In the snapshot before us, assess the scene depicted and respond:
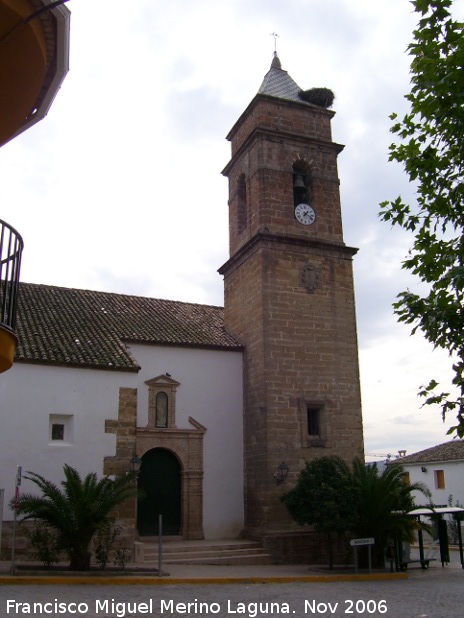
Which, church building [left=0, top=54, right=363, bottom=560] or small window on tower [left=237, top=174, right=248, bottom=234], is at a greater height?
small window on tower [left=237, top=174, right=248, bottom=234]

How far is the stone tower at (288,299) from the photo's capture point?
17.3 m

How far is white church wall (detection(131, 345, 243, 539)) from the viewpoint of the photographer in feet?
58.1

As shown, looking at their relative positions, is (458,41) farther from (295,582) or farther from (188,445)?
(188,445)

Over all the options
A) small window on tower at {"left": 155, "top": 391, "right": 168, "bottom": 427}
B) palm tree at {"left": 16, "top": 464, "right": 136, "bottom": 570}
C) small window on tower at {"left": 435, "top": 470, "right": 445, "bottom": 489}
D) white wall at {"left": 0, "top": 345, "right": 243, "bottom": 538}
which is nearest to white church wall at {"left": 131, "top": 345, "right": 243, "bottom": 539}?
white wall at {"left": 0, "top": 345, "right": 243, "bottom": 538}

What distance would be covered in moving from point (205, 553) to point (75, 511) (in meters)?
4.14

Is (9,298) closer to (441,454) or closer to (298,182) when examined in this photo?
(298,182)

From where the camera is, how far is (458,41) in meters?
6.11

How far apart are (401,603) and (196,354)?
9.75m

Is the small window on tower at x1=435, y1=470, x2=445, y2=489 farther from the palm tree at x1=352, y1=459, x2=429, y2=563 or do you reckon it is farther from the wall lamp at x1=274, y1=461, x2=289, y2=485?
the wall lamp at x1=274, y1=461, x2=289, y2=485

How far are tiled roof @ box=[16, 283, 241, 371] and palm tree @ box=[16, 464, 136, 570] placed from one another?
11.8ft

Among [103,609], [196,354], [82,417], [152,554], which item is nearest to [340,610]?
[103,609]

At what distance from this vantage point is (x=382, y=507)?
1468 centimetres

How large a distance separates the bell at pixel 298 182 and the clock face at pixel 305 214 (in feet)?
2.08

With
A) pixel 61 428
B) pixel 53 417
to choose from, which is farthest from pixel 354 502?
pixel 53 417
